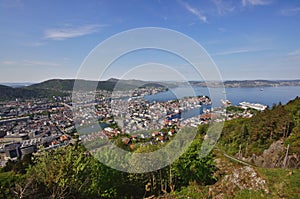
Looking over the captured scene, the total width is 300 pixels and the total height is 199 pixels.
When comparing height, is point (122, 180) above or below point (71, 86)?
below

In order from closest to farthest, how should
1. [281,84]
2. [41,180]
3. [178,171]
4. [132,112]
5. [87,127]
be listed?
[87,127] → [132,112] → [41,180] → [178,171] → [281,84]

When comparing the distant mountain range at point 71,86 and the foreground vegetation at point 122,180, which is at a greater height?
the distant mountain range at point 71,86

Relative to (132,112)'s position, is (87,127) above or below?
below

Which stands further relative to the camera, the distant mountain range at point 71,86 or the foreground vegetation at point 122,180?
the foreground vegetation at point 122,180

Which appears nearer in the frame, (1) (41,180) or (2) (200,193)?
(2) (200,193)

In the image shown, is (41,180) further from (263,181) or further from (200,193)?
(263,181)

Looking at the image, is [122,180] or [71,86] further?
[71,86]

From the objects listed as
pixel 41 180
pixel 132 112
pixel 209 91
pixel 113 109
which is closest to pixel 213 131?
pixel 209 91

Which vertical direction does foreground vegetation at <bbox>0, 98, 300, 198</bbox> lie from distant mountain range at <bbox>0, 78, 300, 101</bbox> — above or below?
below
